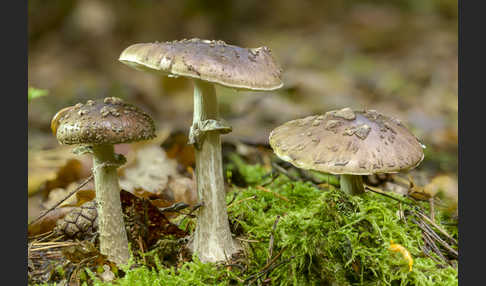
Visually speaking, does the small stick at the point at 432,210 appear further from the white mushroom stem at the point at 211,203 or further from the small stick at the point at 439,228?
the white mushroom stem at the point at 211,203

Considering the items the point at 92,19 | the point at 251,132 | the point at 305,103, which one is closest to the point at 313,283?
the point at 251,132

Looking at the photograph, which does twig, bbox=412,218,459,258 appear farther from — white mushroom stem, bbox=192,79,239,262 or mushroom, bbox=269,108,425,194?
white mushroom stem, bbox=192,79,239,262

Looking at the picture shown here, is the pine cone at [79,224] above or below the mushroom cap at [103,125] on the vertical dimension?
below

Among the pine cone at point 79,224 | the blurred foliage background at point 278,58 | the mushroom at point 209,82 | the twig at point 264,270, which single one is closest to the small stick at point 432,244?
the twig at point 264,270

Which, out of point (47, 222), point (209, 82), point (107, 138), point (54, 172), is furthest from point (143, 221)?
point (54, 172)

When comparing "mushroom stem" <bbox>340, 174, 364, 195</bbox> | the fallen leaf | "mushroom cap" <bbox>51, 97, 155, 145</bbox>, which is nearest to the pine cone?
the fallen leaf

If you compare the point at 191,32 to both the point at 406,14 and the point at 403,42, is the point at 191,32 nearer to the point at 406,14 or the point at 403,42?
the point at 403,42

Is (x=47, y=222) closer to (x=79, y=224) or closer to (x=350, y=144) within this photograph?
(x=79, y=224)
